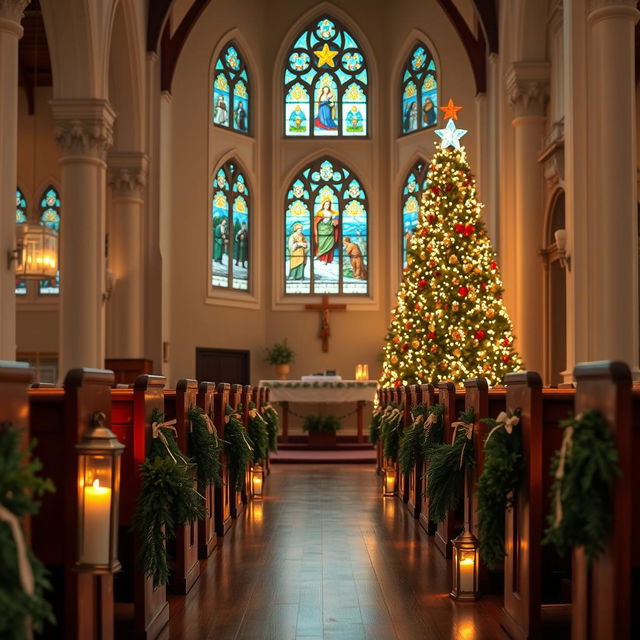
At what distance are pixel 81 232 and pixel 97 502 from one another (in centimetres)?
938

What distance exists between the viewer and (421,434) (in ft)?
23.2

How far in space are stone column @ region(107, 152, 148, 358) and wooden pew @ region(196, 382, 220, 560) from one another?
9.09m

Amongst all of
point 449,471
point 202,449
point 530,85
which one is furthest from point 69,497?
point 530,85

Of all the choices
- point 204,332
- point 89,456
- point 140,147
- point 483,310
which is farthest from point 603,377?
point 204,332

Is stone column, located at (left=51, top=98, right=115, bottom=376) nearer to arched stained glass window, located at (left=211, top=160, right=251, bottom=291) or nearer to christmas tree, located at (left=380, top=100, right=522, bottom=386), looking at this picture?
christmas tree, located at (left=380, top=100, right=522, bottom=386)

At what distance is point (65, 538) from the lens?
3400 mm

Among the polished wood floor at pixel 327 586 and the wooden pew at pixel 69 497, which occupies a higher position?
the wooden pew at pixel 69 497

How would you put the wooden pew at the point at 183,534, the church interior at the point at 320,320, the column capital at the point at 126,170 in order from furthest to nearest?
the column capital at the point at 126,170
the wooden pew at the point at 183,534
the church interior at the point at 320,320

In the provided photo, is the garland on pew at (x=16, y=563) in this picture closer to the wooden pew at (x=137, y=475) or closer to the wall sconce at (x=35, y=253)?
the wooden pew at (x=137, y=475)

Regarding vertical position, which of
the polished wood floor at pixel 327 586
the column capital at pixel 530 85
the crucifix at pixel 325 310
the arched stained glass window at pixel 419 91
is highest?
the arched stained glass window at pixel 419 91

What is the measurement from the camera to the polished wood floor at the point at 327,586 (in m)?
4.25

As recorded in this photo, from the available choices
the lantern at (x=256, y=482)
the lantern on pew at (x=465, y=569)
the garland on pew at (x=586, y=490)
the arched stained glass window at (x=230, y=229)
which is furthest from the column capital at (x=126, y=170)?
the garland on pew at (x=586, y=490)

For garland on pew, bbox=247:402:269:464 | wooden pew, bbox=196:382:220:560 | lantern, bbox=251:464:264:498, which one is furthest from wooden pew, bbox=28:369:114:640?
lantern, bbox=251:464:264:498

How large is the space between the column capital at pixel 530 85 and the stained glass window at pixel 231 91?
716 cm
